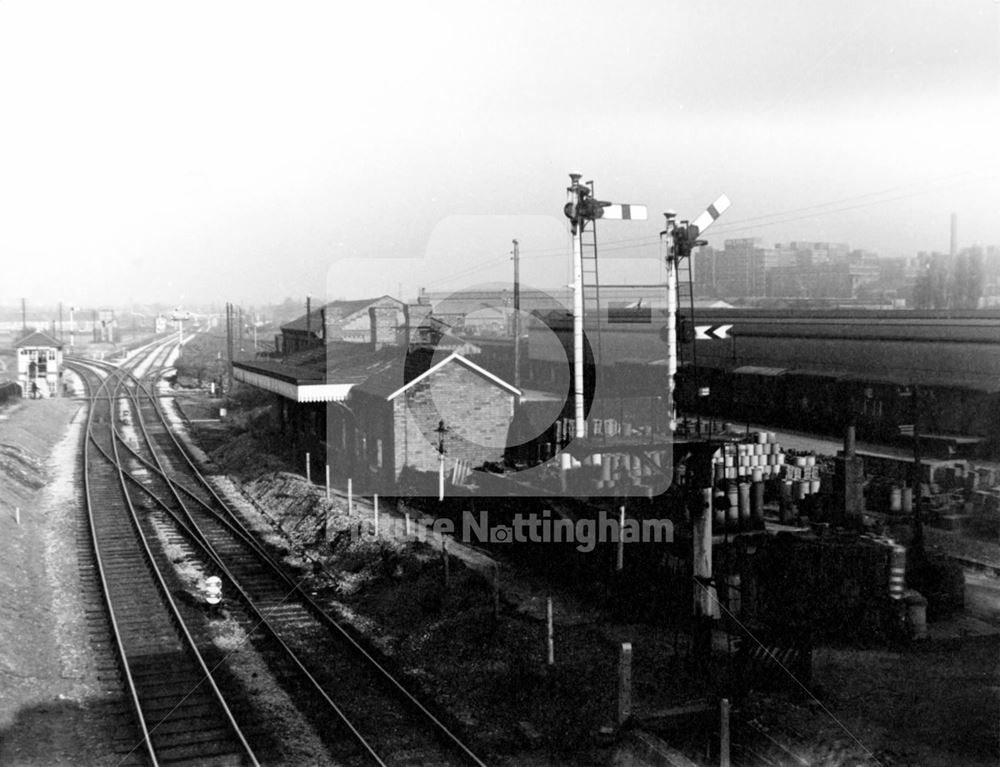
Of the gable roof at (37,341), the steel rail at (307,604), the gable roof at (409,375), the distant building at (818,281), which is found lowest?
the steel rail at (307,604)

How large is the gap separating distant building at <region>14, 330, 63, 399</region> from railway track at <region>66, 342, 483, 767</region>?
71.6 feet

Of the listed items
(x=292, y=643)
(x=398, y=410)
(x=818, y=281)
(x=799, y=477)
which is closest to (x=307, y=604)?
(x=292, y=643)

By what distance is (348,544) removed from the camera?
14883 mm

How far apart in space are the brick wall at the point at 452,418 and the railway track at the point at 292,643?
11.7 feet

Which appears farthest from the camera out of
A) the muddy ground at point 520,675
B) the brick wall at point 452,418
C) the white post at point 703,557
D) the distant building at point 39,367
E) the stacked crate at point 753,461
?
the distant building at point 39,367

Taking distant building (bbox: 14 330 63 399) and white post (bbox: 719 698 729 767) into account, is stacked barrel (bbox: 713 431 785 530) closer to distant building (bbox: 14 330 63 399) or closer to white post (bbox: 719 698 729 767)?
white post (bbox: 719 698 729 767)

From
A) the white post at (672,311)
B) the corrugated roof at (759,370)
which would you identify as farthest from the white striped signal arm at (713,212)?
the corrugated roof at (759,370)

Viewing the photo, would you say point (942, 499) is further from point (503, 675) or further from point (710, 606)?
point (503, 675)

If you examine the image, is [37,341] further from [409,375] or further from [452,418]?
[452,418]

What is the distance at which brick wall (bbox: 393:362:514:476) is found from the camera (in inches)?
698

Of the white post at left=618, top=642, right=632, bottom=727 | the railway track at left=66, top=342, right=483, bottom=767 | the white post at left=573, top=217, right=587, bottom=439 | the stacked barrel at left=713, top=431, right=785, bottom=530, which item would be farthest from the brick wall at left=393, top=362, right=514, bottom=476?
the white post at left=618, top=642, right=632, bottom=727

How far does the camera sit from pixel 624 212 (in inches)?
492

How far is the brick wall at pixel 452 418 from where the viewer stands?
1773 cm

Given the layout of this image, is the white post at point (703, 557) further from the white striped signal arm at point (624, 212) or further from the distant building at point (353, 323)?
the distant building at point (353, 323)
